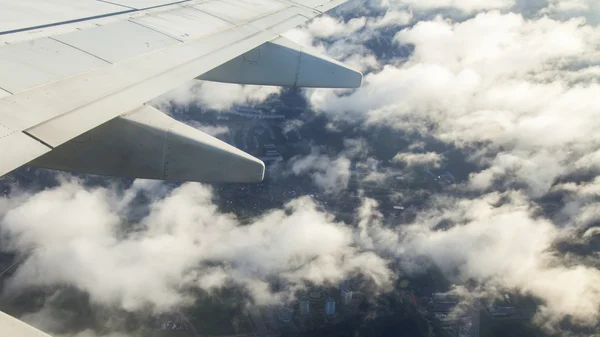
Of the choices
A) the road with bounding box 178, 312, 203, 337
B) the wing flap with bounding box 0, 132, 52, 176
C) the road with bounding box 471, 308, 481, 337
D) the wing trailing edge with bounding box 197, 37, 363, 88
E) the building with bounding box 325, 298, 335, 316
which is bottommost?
the road with bounding box 178, 312, 203, 337

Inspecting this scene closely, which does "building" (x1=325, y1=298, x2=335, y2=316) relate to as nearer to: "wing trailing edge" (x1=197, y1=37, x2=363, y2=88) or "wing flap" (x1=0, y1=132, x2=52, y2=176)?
"wing trailing edge" (x1=197, y1=37, x2=363, y2=88)

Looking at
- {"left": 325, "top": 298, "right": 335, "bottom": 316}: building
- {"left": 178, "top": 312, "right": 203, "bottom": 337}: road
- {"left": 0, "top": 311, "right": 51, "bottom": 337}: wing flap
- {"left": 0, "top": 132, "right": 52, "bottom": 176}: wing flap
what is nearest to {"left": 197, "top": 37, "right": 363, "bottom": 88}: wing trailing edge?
{"left": 0, "top": 132, "right": 52, "bottom": 176}: wing flap

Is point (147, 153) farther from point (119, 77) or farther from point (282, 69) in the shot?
point (282, 69)

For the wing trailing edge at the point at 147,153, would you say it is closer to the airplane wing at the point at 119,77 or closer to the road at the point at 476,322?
the airplane wing at the point at 119,77

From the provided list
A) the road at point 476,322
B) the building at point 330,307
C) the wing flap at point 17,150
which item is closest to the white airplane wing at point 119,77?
the wing flap at point 17,150

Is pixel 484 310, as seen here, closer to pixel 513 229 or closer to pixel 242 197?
pixel 513 229

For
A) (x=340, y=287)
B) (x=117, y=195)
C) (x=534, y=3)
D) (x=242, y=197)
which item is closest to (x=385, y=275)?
(x=340, y=287)
